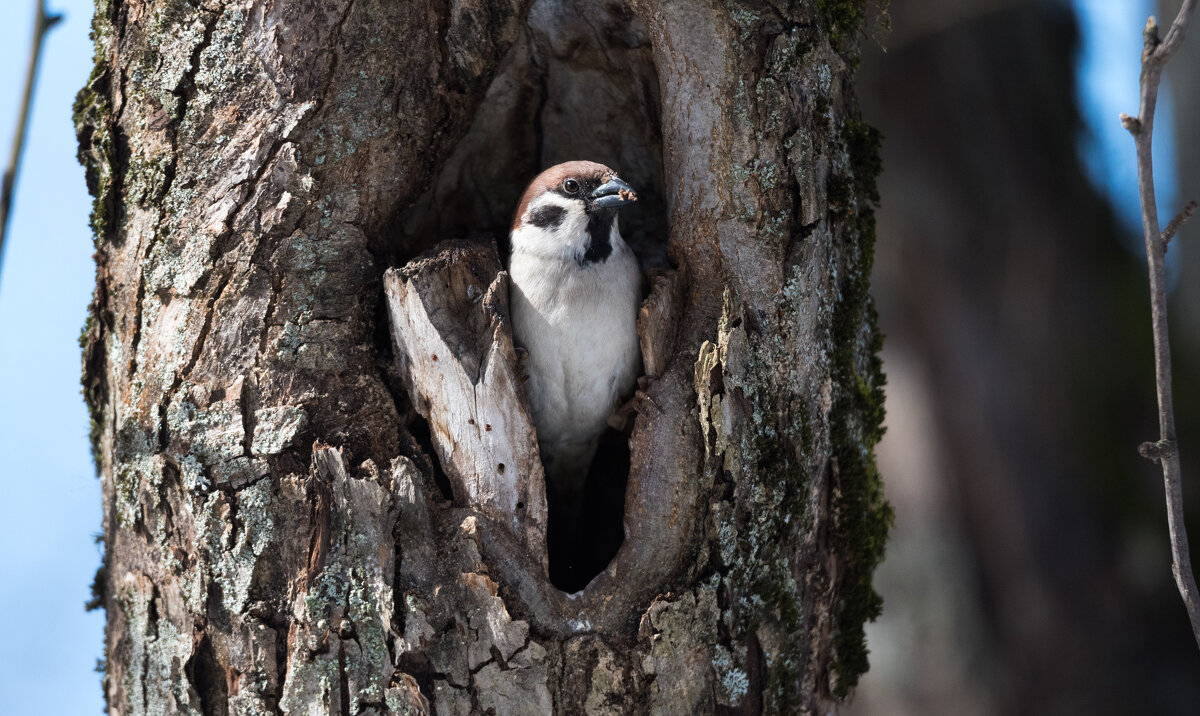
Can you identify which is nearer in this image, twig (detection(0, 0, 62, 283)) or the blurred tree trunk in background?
twig (detection(0, 0, 62, 283))

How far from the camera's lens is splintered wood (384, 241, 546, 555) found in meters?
2.40

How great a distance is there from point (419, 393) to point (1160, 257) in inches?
67.2

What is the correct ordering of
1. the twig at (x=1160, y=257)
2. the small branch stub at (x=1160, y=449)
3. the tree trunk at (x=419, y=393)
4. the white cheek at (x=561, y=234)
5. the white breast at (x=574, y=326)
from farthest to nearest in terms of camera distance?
the white cheek at (x=561, y=234) < the white breast at (x=574, y=326) < the tree trunk at (x=419, y=393) < the small branch stub at (x=1160, y=449) < the twig at (x=1160, y=257)

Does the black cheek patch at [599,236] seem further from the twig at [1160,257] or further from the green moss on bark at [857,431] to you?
the twig at [1160,257]

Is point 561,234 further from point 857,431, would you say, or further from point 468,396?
point 857,431

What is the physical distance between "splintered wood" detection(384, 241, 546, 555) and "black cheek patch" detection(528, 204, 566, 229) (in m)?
0.58

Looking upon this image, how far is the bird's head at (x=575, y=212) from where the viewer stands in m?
2.97

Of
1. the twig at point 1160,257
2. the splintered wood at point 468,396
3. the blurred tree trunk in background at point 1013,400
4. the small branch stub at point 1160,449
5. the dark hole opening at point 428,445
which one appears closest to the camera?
the twig at point 1160,257

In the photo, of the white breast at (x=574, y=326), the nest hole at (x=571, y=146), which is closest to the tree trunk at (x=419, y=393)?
the white breast at (x=574, y=326)

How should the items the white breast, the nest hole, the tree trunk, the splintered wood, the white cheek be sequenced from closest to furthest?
the tree trunk < the splintered wood < the white breast < the white cheek < the nest hole

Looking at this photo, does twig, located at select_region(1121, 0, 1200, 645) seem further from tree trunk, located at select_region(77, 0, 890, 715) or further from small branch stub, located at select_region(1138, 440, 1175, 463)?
tree trunk, located at select_region(77, 0, 890, 715)

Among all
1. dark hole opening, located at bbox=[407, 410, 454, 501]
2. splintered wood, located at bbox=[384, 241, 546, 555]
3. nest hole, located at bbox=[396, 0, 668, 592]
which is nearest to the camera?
splintered wood, located at bbox=[384, 241, 546, 555]

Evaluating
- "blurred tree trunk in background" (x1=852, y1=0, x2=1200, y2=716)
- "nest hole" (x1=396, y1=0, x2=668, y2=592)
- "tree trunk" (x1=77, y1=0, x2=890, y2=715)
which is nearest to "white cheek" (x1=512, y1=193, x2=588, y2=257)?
"nest hole" (x1=396, y1=0, x2=668, y2=592)

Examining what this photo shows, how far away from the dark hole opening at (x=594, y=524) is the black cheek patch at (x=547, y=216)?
2.34ft
